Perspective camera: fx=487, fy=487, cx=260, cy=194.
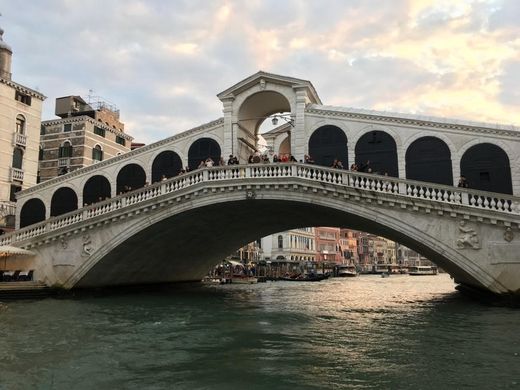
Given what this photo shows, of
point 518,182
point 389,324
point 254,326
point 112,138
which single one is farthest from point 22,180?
point 518,182

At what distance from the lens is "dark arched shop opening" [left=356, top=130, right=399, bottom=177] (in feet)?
69.3

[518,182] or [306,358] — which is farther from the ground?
[518,182]

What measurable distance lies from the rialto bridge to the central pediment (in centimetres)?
7

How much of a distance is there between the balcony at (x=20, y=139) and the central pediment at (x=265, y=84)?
15.2 meters

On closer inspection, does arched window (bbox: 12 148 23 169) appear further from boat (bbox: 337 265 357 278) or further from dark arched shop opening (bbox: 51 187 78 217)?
boat (bbox: 337 265 357 278)

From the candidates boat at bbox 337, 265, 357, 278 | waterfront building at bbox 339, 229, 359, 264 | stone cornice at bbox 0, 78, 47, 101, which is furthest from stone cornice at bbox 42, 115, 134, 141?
waterfront building at bbox 339, 229, 359, 264

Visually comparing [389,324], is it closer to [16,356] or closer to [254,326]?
[254,326]

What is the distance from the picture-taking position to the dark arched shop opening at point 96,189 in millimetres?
26158

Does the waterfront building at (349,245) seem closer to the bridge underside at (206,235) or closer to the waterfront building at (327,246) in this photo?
the waterfront building at (327,246)

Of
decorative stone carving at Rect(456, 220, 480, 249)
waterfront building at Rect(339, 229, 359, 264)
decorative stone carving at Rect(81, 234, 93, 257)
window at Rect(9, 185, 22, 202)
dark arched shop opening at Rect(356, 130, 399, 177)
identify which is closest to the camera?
decorative stone carving at Rect(456, 220, 480, 249)

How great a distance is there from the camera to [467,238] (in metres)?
16.5

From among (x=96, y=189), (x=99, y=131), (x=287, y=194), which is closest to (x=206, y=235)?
(x=96, y=189)

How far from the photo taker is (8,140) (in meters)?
30.5

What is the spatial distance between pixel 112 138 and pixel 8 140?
11.7 m
